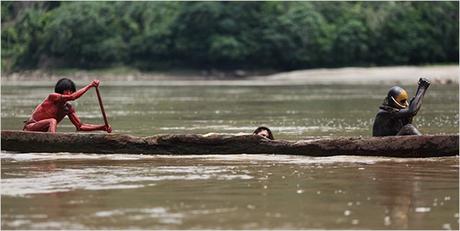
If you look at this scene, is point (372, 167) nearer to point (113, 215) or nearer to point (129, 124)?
point (113, 215)

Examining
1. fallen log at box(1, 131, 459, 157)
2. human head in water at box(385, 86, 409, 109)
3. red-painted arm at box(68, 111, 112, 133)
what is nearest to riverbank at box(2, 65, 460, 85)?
red-painted arm at box(68, 111, 112, 133)

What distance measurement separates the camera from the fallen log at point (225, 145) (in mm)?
13312

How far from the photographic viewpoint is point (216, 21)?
81062 mm

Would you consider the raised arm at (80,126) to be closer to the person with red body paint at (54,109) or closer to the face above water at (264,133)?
the person with red body paint at (54,109)

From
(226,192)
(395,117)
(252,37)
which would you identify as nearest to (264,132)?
(395,117)

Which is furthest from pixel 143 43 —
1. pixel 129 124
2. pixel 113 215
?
pixel 113 215

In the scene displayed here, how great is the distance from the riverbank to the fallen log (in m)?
47.7

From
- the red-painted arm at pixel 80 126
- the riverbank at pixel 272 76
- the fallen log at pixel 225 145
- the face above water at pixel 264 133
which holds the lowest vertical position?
the fallen log at pixel 225 145

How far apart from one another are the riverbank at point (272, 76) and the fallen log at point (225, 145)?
47675 millimetres

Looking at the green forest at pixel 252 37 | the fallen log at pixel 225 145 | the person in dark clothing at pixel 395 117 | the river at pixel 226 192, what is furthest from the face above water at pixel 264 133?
the green forest at pixel 252 37

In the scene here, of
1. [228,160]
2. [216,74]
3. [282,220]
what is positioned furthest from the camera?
[216,74]

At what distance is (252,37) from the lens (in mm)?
80688

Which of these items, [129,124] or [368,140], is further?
[129,124]

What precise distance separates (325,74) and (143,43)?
57.8 feet
